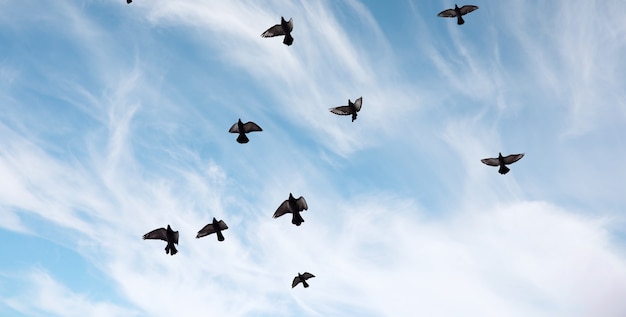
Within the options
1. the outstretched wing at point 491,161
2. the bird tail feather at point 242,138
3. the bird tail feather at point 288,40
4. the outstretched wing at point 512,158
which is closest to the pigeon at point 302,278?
the bird tail feather at point 242,138

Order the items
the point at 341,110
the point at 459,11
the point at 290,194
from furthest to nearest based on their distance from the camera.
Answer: the point at 459,11 < the point at 341,110 < the point at 290,194

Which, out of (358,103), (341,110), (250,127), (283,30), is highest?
(283,30)

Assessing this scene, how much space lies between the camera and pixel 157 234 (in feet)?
79.9

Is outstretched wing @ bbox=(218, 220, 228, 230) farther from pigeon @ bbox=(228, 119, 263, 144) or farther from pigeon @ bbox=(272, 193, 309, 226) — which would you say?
pigeon @ bbox=(228, 119, 263, 144)

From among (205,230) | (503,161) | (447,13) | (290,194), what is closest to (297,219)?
(290,194)

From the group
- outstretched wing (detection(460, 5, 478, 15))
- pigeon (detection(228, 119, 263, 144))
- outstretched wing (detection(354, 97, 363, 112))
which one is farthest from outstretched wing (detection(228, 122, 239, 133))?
outstretched wing (detection(460, 5, 478, 15))

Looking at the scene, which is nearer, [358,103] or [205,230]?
[205,230]

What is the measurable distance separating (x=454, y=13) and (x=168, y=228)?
19.8 m

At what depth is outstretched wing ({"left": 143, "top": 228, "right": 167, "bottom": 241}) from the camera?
24172 mm

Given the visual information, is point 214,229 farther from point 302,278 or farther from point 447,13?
point 447,13

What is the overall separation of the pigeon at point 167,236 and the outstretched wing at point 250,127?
19.8ft

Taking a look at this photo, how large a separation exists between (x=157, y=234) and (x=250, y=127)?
6940mm

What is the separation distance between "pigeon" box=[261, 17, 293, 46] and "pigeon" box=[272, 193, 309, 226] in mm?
7843

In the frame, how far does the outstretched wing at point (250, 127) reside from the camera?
80.9ft
